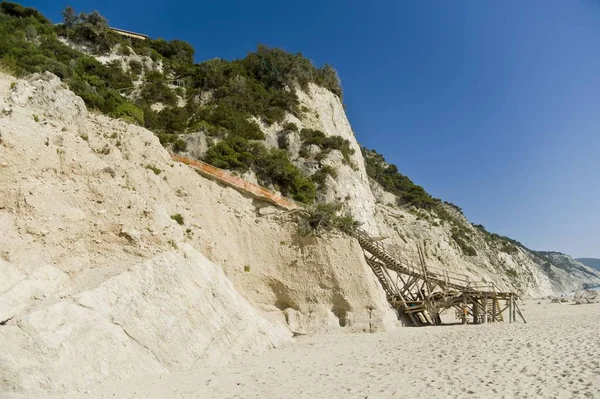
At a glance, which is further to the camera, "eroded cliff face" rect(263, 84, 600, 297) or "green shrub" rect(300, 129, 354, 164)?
"green shrub" rect(300, 129, 354, 164)

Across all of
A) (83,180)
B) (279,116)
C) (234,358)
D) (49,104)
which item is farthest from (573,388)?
(279,116)

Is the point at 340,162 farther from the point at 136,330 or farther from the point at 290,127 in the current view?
the point at 136,330

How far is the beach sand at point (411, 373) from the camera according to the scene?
300 inches

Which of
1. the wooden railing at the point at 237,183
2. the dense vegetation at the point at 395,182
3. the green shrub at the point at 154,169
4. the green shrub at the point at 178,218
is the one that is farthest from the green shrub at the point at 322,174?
the dense vegetation at the point at 395,182

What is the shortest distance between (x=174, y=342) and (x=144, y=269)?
2.55m

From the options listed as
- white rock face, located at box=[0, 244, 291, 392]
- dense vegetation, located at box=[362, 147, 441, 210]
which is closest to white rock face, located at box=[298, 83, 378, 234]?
white rock face, located at box=[0, 244, 291, 392]

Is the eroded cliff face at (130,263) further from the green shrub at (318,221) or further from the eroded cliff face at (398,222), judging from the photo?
the eroded cliff face at (398,222)

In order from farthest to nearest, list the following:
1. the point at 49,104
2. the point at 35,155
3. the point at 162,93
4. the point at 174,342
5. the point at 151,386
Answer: the point at 162,93 < the point at 49,104 < the point at 35,155 < the point at 174,342 < the point at 151,386

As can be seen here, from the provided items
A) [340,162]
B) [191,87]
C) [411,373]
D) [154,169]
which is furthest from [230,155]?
[411,373]

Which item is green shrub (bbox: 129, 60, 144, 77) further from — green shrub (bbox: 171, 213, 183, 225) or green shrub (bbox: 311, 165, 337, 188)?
green shrub (bbox: 171, 213, 183, 225)

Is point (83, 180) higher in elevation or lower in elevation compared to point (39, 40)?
lower

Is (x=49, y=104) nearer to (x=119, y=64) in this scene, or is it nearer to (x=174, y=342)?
(x=174, y=342)

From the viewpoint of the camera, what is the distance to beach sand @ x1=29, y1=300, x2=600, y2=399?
762cm

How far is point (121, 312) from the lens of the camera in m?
10.4
